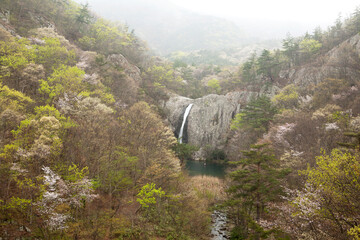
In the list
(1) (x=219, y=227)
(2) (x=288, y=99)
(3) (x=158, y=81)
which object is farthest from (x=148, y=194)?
(3) (x=158, y=81)

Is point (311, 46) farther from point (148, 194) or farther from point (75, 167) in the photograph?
point (75, 167)

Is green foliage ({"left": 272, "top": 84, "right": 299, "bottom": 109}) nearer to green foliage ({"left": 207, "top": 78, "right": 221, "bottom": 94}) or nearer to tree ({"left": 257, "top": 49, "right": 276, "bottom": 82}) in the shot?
tree ({"left": 257, "top": 49, "right": 276, "bottom": 82})

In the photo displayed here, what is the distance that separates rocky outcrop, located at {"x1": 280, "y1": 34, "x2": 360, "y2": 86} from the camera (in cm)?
2867

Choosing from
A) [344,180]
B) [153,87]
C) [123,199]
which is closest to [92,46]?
[153,87]

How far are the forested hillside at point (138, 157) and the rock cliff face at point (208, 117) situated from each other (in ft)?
32.1

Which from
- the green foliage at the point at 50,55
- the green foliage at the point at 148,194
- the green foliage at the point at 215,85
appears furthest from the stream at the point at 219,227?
the green foliage at the point at 215,85

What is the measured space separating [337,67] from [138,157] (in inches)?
1358

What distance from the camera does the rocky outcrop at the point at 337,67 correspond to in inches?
1129

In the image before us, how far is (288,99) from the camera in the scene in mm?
31922

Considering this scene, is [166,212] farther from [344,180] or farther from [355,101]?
[355,101]

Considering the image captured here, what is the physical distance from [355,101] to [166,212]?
75.9ft

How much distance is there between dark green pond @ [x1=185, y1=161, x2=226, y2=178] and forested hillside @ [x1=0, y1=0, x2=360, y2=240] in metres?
5.13

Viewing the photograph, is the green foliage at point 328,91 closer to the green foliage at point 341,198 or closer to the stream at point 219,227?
the green foliage at point 341,198

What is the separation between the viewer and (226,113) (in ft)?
156
